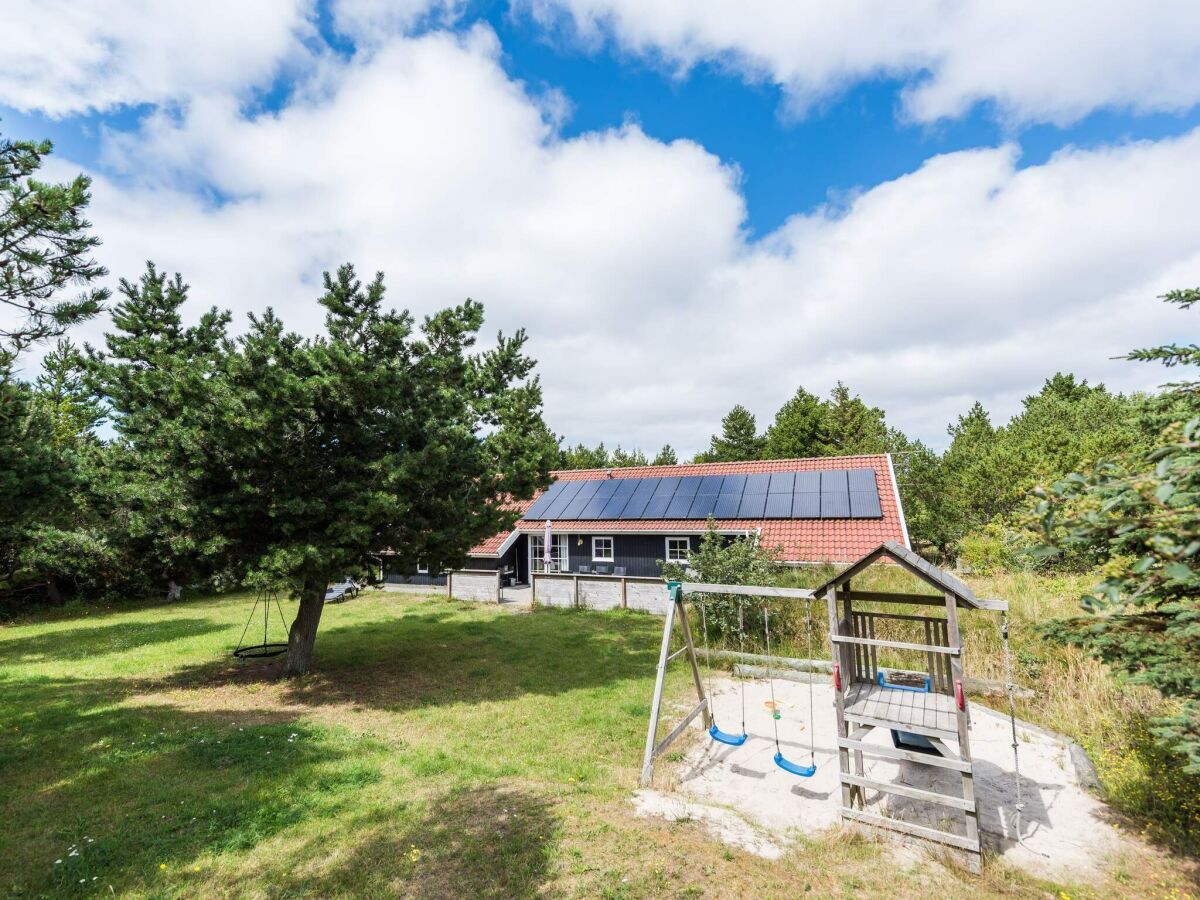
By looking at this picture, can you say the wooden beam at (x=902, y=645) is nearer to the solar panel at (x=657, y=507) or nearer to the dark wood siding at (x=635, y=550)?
the dark wood siding at (x=635, y=550)

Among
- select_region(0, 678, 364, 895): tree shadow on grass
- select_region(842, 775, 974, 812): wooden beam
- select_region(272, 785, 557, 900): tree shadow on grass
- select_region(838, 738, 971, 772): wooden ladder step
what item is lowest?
select_region(272, 785, 557, 900): tree shadow on grass

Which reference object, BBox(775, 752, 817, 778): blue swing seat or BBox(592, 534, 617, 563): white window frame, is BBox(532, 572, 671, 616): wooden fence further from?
BBox(775, 752, 817, 778): blue swing seat

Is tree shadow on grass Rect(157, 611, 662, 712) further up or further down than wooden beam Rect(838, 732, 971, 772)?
further down

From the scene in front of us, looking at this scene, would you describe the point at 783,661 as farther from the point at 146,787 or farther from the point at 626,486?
the point at 626,486

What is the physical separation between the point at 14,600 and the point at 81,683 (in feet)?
56.5

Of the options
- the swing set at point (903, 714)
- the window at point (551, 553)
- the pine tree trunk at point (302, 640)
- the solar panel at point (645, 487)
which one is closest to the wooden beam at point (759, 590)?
the swing set at point (903, 714)

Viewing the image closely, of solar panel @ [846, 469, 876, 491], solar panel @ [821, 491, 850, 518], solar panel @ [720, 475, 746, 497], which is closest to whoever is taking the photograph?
solar panel @ [821, 491, 850, 518]

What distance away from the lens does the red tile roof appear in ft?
59.9

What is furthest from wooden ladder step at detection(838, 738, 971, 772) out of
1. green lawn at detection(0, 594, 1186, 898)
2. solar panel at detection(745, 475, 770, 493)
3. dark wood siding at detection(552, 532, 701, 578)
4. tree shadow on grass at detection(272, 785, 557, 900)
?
solar panel at detection(745, 475, 770, 493)

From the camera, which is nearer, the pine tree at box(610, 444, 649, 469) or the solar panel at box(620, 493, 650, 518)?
the solar panel at box(620, 493, 650, 518)

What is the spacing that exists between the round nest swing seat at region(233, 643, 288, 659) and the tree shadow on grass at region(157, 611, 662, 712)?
11.1 inches

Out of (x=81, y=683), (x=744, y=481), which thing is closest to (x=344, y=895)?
(x=81, y=683)

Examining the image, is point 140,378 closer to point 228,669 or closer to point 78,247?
point 78,247

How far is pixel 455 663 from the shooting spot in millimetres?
12562
